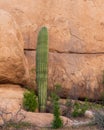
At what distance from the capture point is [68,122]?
9617mm

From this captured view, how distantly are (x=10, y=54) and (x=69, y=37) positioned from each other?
2.49 metres

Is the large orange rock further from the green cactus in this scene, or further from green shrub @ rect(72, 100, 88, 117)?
green shrub @ rect(72, 100, 88, 117)

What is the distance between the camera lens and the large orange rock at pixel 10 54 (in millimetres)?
11016

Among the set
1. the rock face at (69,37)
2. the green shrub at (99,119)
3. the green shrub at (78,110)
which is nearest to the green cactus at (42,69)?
the green shrub at (78,110)

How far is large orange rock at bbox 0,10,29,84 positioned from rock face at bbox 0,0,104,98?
1141 millimetres

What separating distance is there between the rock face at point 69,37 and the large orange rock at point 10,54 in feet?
3.74

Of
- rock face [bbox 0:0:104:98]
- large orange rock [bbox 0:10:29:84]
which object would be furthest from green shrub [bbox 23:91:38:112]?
rock face [bbox 0:0:104:98]

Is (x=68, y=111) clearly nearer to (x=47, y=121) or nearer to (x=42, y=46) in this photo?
(x=47, y=121)

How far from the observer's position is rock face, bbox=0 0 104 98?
12.5 m

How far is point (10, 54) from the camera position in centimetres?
1102

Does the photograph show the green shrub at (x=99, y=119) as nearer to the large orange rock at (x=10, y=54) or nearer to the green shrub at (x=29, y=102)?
the green shrub at (x=29, y=102)

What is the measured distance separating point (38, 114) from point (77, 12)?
13.5ft

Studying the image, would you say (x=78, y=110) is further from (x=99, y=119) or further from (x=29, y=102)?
(x=99, y=119)

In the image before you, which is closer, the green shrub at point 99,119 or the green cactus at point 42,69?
the green shrub at point 99,119
